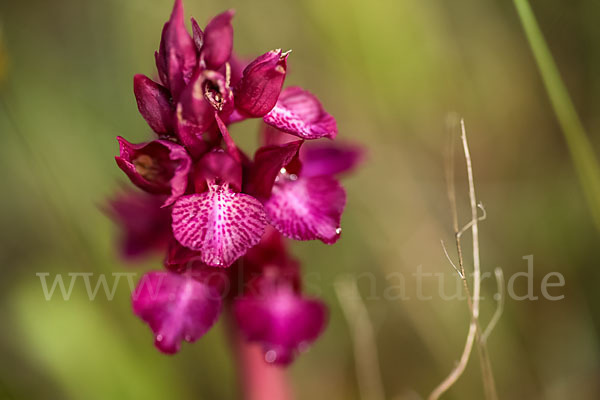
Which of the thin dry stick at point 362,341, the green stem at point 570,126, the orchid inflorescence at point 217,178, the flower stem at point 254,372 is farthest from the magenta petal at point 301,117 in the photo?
the thin dry stick at point 362,341

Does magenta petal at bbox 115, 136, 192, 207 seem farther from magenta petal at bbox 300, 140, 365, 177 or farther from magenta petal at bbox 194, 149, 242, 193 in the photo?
magenta petal at bbox 300, 140, 365, 177

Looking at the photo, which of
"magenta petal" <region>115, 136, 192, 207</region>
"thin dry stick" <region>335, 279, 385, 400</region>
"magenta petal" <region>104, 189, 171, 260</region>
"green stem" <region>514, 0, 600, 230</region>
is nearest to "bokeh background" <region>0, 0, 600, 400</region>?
"thin dry stick" <region>335, 279, 385, 400</region>

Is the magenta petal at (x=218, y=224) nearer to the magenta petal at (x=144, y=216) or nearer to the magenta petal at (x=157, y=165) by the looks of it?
the magenta petal at (x=157, y=165)

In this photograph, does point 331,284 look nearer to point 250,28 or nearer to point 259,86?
point 250,28

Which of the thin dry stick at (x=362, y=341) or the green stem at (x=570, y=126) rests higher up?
the green stem at (x=570, y=126)

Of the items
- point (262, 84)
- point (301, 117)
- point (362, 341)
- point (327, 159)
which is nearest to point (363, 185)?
point (362, 341)

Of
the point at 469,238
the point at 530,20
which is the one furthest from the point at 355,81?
the point at 530,20
